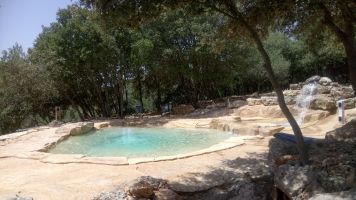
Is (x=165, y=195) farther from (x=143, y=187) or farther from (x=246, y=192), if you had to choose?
(x=246, y=192)

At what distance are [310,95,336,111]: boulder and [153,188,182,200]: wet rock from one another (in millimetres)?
10617

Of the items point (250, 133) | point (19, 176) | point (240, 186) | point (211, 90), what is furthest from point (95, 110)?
point (240, 186)

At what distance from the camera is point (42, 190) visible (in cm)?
730

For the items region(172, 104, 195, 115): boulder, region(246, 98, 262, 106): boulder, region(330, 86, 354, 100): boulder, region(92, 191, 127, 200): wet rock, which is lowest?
region(92, 191, 127, 200): wet rock

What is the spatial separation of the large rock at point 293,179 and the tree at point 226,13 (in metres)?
0.58

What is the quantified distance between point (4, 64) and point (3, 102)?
230 cm

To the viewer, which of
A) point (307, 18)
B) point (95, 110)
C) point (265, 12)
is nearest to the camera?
point (265, 12)

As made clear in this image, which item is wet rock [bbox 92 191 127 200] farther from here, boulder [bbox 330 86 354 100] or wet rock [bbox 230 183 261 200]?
boulder [bbox 330 86 354 100]

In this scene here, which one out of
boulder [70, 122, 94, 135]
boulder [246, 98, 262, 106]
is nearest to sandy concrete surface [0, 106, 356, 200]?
boulder [70, 122, 94, 135]

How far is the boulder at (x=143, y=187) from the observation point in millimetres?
6844

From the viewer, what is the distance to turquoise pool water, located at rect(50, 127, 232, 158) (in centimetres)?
1227

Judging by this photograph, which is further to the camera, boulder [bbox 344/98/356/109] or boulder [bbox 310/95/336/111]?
boulder [bbox 310/95/336/111]

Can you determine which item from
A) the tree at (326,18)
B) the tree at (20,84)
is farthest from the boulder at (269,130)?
the tree at (20,84)

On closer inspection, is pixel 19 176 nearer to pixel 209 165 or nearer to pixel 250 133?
pixel 209 165
